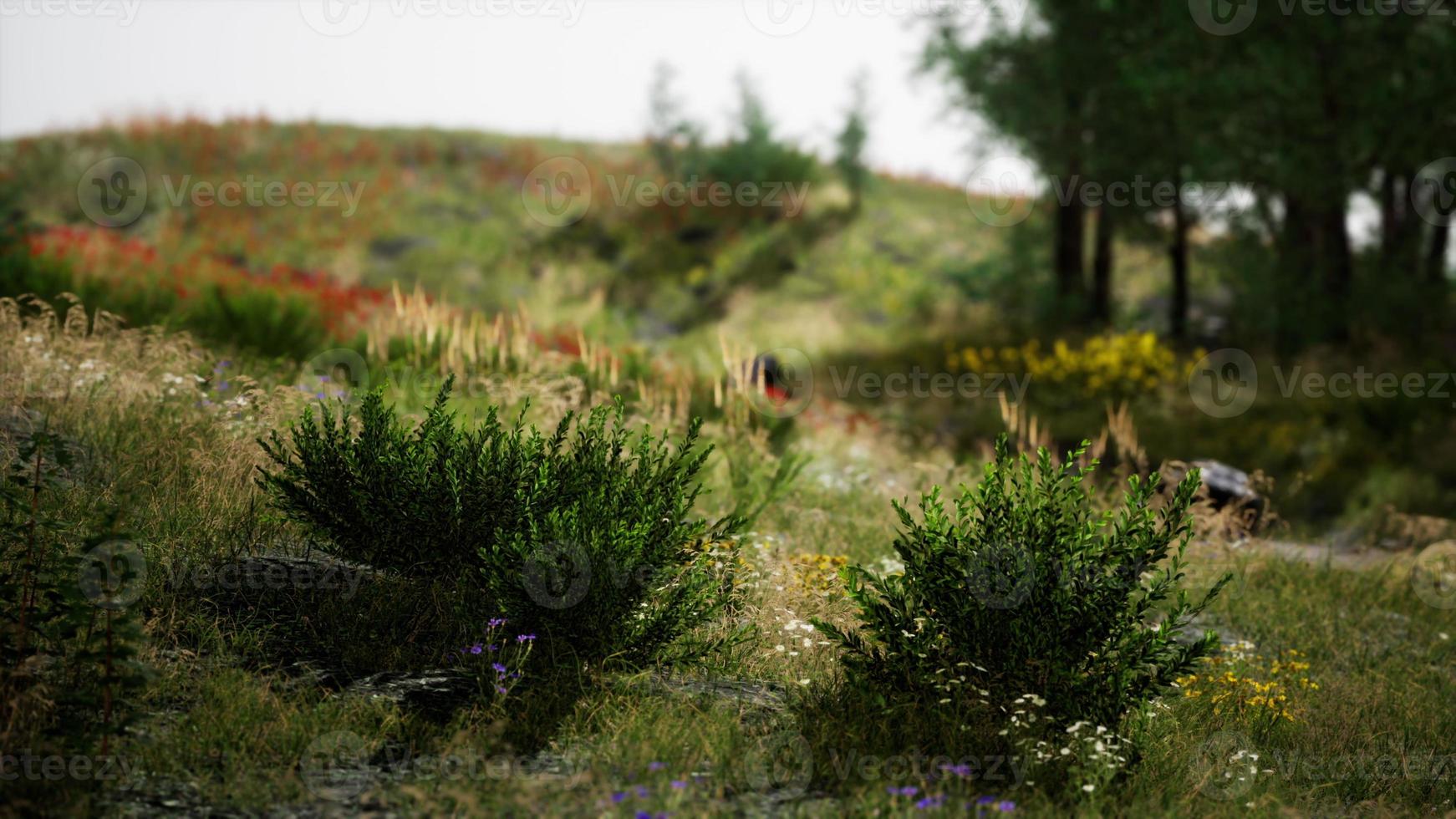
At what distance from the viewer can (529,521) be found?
4082mm

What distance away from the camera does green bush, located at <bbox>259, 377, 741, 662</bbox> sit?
4105mm

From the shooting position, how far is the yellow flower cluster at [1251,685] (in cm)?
473

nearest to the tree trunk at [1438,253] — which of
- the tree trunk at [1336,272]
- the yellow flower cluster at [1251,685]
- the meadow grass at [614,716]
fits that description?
the tree trunk at [1336,272]

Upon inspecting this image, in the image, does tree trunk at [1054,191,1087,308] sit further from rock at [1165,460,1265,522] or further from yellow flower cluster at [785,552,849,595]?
yellow flower cluster at [785,552,849,595]

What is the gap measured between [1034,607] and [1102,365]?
33.1 feet

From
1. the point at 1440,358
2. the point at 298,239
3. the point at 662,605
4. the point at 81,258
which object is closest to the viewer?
the point at 662,605

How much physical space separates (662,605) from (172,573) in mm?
2076

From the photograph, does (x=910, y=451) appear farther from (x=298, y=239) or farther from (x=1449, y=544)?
(x=298, y=239)

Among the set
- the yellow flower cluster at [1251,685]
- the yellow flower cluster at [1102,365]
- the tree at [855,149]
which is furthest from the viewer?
the tree at [855,149]

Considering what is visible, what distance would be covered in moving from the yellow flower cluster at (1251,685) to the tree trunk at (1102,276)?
35.5 ft

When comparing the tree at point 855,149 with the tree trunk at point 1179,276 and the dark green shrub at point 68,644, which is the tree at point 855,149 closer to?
the tree trunk at point 1179,276

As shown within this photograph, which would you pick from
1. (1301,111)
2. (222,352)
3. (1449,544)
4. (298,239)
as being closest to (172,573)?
(222,352)

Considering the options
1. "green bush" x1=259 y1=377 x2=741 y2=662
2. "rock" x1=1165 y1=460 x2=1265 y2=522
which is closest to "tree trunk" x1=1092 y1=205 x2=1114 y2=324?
"rock" x1=1165 y1=460 x2=1265 y2=522

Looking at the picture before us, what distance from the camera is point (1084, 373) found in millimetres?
13453
